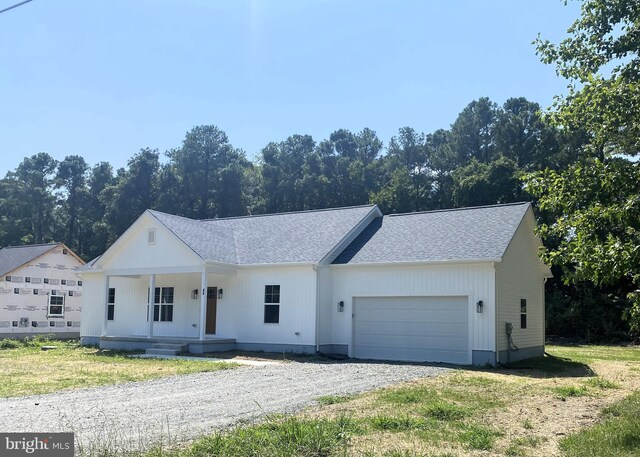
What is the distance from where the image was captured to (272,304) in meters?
20.6

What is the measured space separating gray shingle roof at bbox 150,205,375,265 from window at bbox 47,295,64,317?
1264 cm

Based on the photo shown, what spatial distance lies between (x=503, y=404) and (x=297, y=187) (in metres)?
45.4

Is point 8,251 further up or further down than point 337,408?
further up

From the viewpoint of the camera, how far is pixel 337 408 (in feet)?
31.2

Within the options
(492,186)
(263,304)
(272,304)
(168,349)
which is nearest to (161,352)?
(168,349)

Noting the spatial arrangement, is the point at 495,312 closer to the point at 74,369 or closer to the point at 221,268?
the point at 221,268

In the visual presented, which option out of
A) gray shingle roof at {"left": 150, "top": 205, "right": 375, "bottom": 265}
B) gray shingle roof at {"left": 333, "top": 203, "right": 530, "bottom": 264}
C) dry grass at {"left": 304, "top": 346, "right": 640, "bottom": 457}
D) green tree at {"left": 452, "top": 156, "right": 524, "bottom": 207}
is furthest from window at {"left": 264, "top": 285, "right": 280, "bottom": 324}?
green tree at {"left": 452, "top": 156, "right": 524, "bottom": 207}

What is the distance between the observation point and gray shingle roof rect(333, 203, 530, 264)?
1803 cm

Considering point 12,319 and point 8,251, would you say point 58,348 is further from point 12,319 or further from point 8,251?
point 8,251

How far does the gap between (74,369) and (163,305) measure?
773 centimetres

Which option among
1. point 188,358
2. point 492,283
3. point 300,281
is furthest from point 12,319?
point 492,283

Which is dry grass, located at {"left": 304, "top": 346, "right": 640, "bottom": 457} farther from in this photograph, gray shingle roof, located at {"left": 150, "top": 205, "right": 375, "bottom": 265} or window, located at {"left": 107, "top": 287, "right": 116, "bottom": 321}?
window, located at {"left": 107, "top": 287, "right": 116, "bottom": 321}

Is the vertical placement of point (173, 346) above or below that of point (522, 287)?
below

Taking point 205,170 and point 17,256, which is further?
point 205,170
